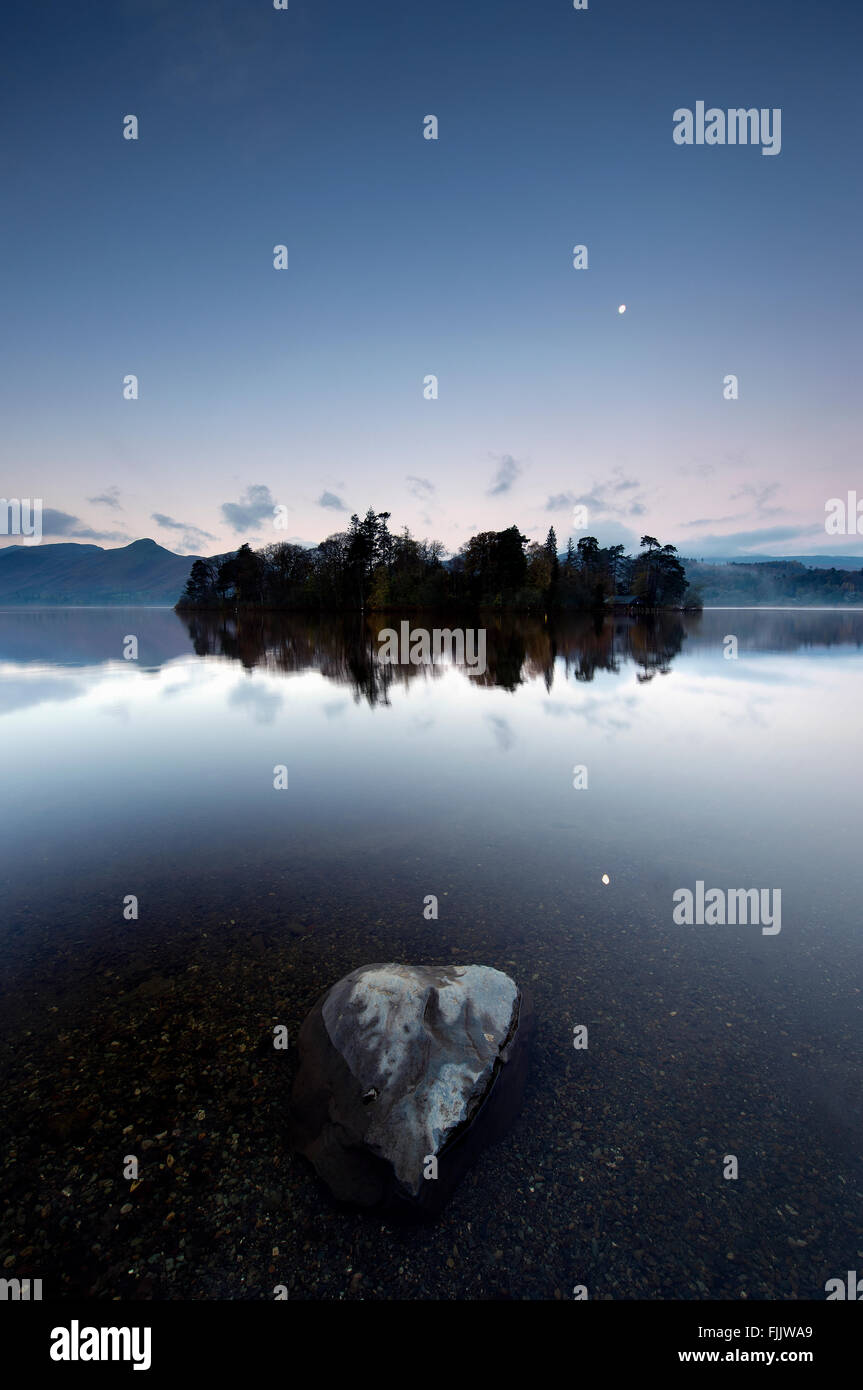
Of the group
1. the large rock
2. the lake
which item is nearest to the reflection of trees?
the lake

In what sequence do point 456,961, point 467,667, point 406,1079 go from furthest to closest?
point 467,667, point 456,961, point 406,1079

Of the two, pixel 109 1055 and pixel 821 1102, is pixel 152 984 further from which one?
pixel 821 1102

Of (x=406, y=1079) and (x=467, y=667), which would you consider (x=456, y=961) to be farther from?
(x=467, y=667)

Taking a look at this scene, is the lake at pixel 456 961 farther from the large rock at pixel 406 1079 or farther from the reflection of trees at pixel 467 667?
the reflection of trees at pixel 467 667

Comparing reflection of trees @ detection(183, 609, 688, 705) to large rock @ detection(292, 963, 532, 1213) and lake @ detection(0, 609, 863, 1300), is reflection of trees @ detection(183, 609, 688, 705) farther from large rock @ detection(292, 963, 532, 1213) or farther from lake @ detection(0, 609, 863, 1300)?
large rock @ detection(292, 963, 532, 1213)

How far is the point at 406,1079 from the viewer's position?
4762 millimetres

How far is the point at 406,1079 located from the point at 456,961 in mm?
2521

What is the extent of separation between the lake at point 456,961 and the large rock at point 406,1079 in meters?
0.20

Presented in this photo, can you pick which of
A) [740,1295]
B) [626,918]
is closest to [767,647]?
[626,918]

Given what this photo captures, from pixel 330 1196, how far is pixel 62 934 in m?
5.60

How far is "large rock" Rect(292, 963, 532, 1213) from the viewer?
14.3 ft

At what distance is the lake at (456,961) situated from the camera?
4.03 meters

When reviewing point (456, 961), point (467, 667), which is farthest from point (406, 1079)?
point (467, 667)

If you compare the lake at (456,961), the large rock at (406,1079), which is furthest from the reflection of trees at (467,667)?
the large rock at (406,1079)
